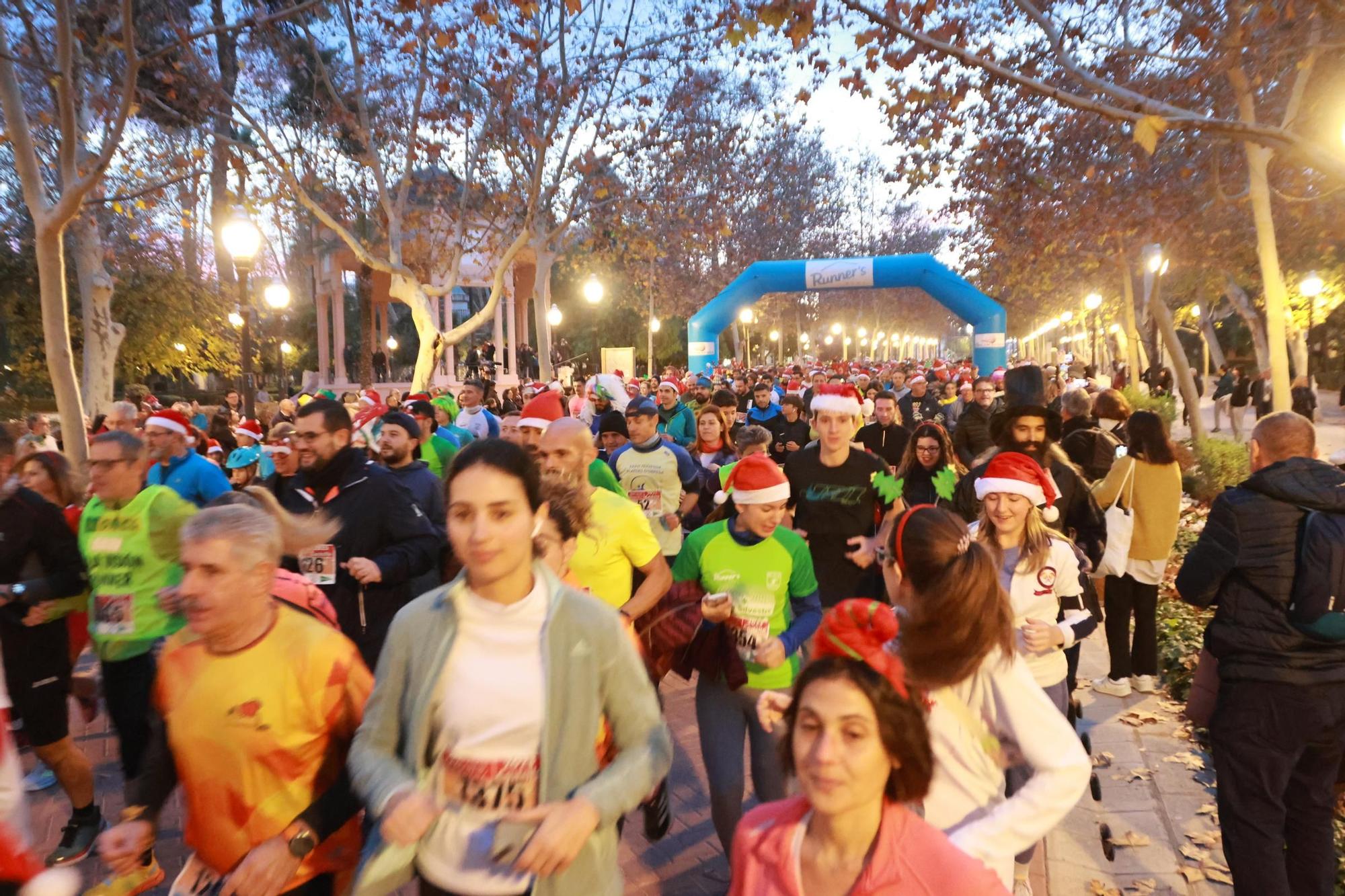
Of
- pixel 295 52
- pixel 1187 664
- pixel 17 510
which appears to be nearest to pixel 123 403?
pixel 17 510

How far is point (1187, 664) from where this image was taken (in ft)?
22.7

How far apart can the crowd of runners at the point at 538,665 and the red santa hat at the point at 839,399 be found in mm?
44

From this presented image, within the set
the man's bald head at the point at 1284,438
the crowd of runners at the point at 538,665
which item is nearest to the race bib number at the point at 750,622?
the crowd of runners at the point at 538,665

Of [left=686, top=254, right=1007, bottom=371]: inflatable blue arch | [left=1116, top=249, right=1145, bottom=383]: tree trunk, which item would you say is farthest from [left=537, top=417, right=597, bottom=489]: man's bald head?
[left=686, top=254, right=1007, bottom=371]: inflatable blue arch

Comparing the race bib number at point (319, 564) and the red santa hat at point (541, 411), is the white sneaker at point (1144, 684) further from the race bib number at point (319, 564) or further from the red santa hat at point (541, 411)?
the race bib number at point (319, 564)

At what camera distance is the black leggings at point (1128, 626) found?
6.57 meters

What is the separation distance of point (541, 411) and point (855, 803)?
16.7ft

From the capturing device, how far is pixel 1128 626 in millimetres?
6691

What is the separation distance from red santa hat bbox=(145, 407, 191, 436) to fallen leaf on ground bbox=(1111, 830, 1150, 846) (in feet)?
19.7

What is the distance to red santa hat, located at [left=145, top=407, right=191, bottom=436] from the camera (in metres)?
6.21

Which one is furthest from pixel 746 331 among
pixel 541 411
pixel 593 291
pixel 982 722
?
pixel 982 722

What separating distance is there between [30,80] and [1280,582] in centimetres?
2088

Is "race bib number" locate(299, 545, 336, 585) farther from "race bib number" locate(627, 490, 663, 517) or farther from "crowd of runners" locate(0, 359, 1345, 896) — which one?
"race bib number" locate(627, 490, 663, 517)

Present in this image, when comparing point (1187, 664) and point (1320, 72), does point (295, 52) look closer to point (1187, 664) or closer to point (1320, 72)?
point (1320, 72)
